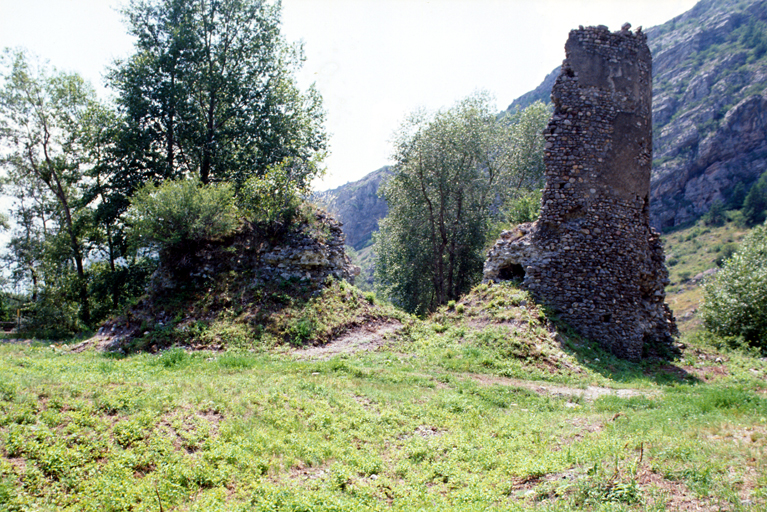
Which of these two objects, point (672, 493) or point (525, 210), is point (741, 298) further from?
point (672, 493)

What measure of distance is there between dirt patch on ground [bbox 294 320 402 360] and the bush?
14.9m

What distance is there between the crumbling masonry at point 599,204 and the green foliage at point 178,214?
10.7 metres

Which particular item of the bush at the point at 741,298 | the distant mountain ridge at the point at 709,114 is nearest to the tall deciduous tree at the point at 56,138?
the bush at the point at 741,298

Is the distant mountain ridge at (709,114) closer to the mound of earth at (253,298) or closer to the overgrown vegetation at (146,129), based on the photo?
the overgrown vegetation at (146,129)

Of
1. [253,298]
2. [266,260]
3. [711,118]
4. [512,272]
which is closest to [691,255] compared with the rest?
[711,118]

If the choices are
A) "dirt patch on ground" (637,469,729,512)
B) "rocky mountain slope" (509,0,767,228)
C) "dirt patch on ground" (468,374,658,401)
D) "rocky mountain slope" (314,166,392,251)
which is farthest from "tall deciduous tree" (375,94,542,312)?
"rocky mountain slope" (314,166,392,251)

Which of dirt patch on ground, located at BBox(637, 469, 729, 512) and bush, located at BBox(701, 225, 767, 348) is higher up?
dirt patch on ground, located at BBox(637, 469, 729, 512)

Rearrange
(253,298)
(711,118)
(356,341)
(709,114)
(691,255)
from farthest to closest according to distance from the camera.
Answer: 1. (709,114)
2. (711,118)
3. (691,255)
4. (253,298)
5. (356,341)

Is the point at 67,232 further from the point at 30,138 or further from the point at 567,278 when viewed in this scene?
the point at 567,278

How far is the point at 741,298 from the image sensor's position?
19.0 meters

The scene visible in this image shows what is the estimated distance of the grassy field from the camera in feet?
15.2

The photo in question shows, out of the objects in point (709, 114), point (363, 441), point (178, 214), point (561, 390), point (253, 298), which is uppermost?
point (709, 114)

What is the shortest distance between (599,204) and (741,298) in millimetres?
10079

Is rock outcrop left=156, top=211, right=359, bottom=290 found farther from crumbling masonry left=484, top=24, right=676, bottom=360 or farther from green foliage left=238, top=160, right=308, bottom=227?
crumbling masonry left=484, top=24, right=676, bottom=360
